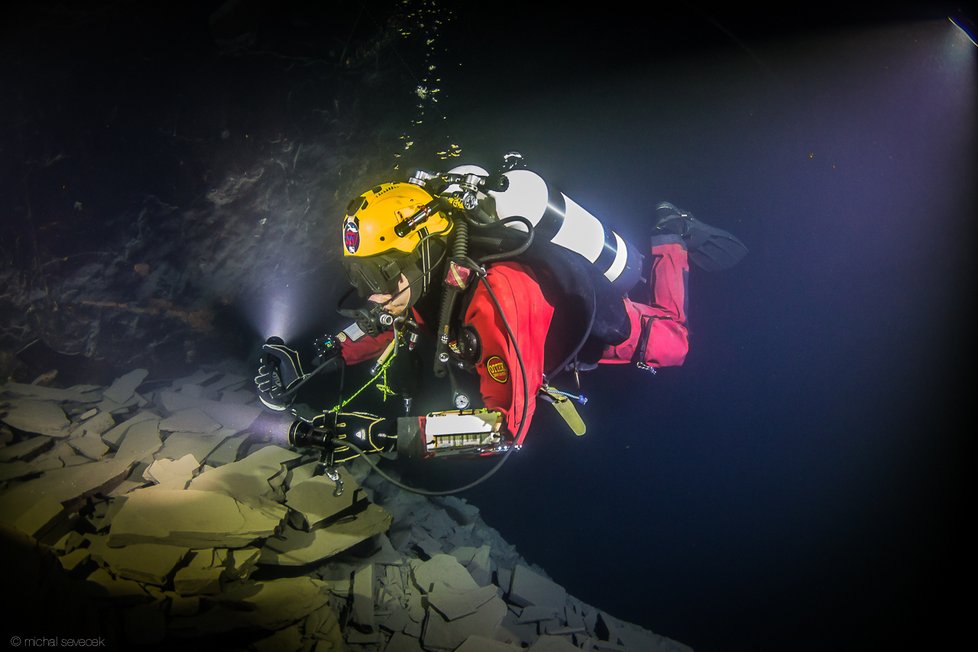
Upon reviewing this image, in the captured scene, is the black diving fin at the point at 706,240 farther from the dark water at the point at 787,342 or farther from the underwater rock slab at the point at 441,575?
the underwater rock slab at the point at 441,575

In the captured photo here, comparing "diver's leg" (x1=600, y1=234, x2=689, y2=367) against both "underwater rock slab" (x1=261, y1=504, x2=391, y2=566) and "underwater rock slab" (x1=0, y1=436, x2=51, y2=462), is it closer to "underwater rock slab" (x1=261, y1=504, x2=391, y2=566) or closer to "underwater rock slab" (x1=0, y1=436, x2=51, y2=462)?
"underwater rock slab" (x1=261, y1=504, x2=391, y2=566)

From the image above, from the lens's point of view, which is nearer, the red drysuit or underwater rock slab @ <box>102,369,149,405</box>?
the red drysuit

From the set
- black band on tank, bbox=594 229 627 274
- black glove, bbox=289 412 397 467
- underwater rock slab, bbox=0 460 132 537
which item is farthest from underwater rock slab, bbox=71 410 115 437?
black band on tank, bbox=594 229 627 274

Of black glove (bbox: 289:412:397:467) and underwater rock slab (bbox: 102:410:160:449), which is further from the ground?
black glove (bbox: 289:412:397:467)

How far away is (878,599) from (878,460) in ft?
5.89

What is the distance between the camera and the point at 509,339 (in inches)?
117

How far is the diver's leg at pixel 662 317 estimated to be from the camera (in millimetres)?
4105

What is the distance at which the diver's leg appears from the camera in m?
4.11

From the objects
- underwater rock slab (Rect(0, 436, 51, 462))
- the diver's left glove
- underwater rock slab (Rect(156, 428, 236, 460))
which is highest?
the diver's left glove

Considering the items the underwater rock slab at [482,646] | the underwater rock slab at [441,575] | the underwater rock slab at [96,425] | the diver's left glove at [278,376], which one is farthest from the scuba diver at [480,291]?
the underwater rock slab at [96,425]

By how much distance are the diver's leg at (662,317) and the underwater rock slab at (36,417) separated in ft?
18.1

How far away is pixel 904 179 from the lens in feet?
13.0

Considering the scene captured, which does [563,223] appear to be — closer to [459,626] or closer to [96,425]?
[459,626]

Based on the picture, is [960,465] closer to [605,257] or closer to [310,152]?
[605,257]
